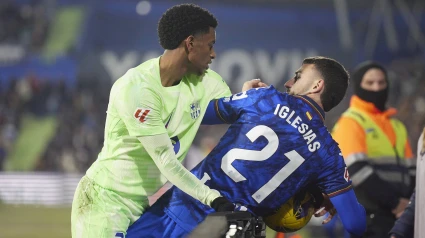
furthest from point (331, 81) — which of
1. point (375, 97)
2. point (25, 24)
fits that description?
point (25, 24)

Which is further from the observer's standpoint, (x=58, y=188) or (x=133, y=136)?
(x=58, y=188)

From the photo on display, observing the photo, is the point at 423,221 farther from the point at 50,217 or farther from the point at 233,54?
the point at 233,54

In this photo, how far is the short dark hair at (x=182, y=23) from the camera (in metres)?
4.16

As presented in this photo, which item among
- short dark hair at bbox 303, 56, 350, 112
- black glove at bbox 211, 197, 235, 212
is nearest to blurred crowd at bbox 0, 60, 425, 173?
short dark hair at bbox 303, 56, 350, 112

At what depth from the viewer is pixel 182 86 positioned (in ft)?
14.2

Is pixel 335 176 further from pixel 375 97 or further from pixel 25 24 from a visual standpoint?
pixel 25 24

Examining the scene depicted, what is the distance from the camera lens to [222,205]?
3.86m

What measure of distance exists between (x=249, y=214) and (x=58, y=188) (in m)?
14.7

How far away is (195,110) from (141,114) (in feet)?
1.39

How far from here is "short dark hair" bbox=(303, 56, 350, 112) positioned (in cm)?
428

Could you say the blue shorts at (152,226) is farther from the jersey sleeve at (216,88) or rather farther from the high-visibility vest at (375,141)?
the high-visibility vest at (375,141)

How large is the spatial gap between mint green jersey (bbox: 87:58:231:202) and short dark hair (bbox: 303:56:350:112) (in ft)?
2.20

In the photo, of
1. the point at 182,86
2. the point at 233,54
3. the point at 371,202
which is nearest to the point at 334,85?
the point at 182,86

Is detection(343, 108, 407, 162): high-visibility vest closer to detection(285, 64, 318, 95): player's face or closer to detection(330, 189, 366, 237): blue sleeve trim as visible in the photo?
detection(285, 64, 318, 95): player's face
